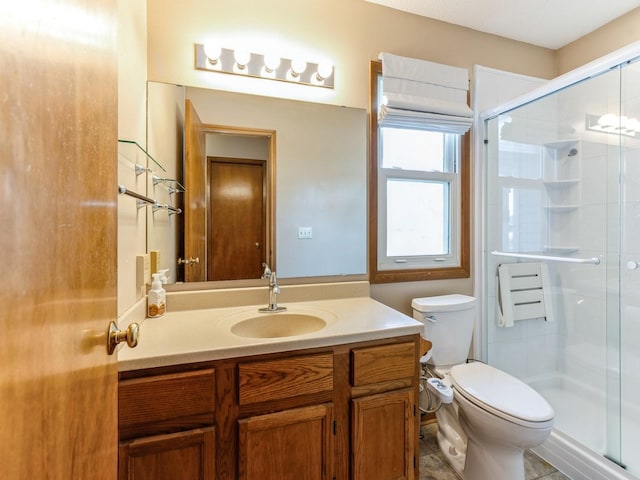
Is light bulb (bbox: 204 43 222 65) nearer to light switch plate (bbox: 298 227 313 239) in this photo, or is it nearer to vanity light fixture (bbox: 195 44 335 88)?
vanity light fixture (bbox: 195 44 335 88)

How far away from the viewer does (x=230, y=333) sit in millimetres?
1151

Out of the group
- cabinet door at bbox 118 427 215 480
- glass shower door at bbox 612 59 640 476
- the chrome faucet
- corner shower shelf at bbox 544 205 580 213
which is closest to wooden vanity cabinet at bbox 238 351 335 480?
cabinet door at bbox 118 427 215 480

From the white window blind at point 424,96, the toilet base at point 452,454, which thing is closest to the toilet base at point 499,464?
the toilet base at point 452,454

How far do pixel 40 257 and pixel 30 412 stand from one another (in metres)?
0.18

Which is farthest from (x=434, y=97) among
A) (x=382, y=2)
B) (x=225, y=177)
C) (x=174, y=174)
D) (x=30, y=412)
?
(x=30, y=412)

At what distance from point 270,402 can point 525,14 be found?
2489mm

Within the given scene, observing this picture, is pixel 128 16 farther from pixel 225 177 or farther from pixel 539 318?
pixel 539 318

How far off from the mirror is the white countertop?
24cm

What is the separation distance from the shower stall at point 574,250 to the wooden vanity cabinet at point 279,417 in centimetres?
111

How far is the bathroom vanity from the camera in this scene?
941mm

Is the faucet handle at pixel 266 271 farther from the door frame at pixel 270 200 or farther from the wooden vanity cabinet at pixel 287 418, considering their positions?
the wooden vanity cabinet at pixel 287 418

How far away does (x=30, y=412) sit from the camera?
36 cm

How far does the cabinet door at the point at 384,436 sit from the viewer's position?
1.16m

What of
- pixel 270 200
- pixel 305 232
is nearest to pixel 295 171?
pixel 270 200
